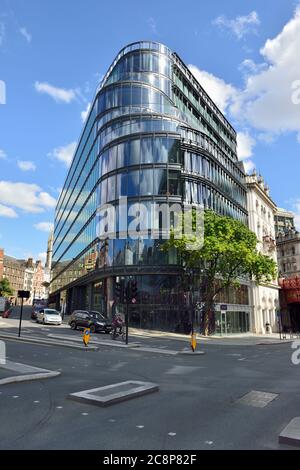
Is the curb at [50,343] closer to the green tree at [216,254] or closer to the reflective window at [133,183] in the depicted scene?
the green tree at [216,254]

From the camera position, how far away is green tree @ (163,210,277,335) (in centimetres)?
3169

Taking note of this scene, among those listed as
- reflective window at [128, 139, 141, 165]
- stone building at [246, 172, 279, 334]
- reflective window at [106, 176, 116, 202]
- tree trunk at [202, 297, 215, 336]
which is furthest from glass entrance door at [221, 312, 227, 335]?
reflective window at [128, 139, 141, 165]

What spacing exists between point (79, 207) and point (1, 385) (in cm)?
4922

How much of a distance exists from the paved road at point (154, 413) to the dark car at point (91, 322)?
1779 centimetres

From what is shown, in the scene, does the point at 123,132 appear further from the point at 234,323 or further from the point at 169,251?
the point at 234,323

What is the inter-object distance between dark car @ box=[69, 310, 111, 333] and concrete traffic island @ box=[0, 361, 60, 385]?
18628 mm

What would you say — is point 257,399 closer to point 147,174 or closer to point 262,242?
point 147,174

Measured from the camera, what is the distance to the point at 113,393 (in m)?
8.44

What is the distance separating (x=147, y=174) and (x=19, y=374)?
29531mm

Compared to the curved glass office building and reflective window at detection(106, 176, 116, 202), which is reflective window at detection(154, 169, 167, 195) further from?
reflective window at detection(106, 176, 116, 202)

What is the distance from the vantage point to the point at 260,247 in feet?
191

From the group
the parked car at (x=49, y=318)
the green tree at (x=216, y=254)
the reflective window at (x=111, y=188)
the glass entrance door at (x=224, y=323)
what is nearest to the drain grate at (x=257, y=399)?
the green tree at (x=216, y=254)

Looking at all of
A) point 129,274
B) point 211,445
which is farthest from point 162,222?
point 211,445
